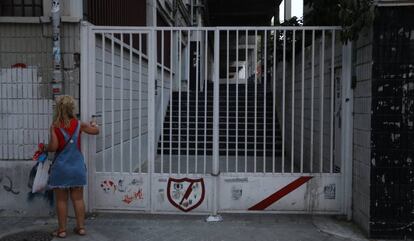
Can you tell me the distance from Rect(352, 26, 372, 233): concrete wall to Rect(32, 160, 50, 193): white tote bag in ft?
10.8

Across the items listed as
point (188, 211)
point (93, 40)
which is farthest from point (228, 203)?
point (93, 40)

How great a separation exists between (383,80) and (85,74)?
322cm

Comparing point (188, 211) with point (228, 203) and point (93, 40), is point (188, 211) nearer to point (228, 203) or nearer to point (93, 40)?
point (228, 203)


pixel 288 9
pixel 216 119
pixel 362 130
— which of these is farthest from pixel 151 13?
pixel 362 130

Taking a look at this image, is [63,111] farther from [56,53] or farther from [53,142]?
[56,53]

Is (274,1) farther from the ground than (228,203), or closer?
farther from the ground

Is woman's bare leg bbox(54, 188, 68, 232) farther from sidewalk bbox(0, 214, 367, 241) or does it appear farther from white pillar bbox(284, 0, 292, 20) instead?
white pillar bbox(284, 0, 292, 20)

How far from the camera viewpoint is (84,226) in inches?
203

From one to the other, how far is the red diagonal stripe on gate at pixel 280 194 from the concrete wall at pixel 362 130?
0.59m

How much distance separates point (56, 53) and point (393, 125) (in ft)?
11.9

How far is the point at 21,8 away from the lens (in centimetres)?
562

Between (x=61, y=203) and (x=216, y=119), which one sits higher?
(x=216, y=119)

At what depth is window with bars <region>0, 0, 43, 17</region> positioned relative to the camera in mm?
5605

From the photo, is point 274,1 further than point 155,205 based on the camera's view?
Yes
